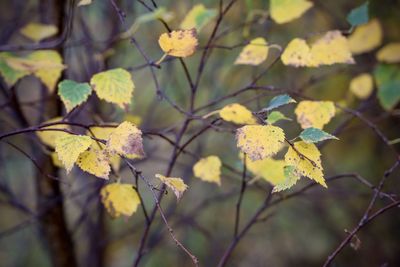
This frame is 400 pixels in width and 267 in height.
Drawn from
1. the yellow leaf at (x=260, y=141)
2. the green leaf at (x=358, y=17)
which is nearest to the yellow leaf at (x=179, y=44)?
the yellow leaf at (x=260, y=141)

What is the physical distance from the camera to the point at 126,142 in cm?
75

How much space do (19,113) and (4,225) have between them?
86.0 inches

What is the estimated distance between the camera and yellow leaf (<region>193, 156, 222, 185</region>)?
102 centimetres

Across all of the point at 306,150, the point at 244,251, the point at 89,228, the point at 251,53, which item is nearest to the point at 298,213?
the point at 244,251

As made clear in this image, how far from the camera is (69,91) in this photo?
91 centimetres

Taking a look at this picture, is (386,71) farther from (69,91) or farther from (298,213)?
(298,213)

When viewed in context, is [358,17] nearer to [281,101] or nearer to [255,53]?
[255,53]

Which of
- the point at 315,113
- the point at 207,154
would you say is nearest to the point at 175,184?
the point at 315,113

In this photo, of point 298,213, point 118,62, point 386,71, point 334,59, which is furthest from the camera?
point 298,213

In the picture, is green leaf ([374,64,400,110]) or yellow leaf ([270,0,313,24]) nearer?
yellow leaf ([270,0,313,24])

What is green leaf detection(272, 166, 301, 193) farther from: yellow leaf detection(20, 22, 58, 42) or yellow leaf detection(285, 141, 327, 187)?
yellow leaf detection(20, 22, 58, 42)

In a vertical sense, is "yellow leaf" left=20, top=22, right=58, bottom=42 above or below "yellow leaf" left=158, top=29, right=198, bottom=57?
below

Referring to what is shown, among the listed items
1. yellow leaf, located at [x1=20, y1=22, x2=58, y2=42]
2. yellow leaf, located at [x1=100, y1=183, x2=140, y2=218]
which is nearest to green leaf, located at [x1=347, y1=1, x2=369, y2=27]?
yellow leaf, located at [x1=100, y1=183, x2=140, y2=218]

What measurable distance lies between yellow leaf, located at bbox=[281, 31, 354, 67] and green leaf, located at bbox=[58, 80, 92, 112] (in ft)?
1.51
